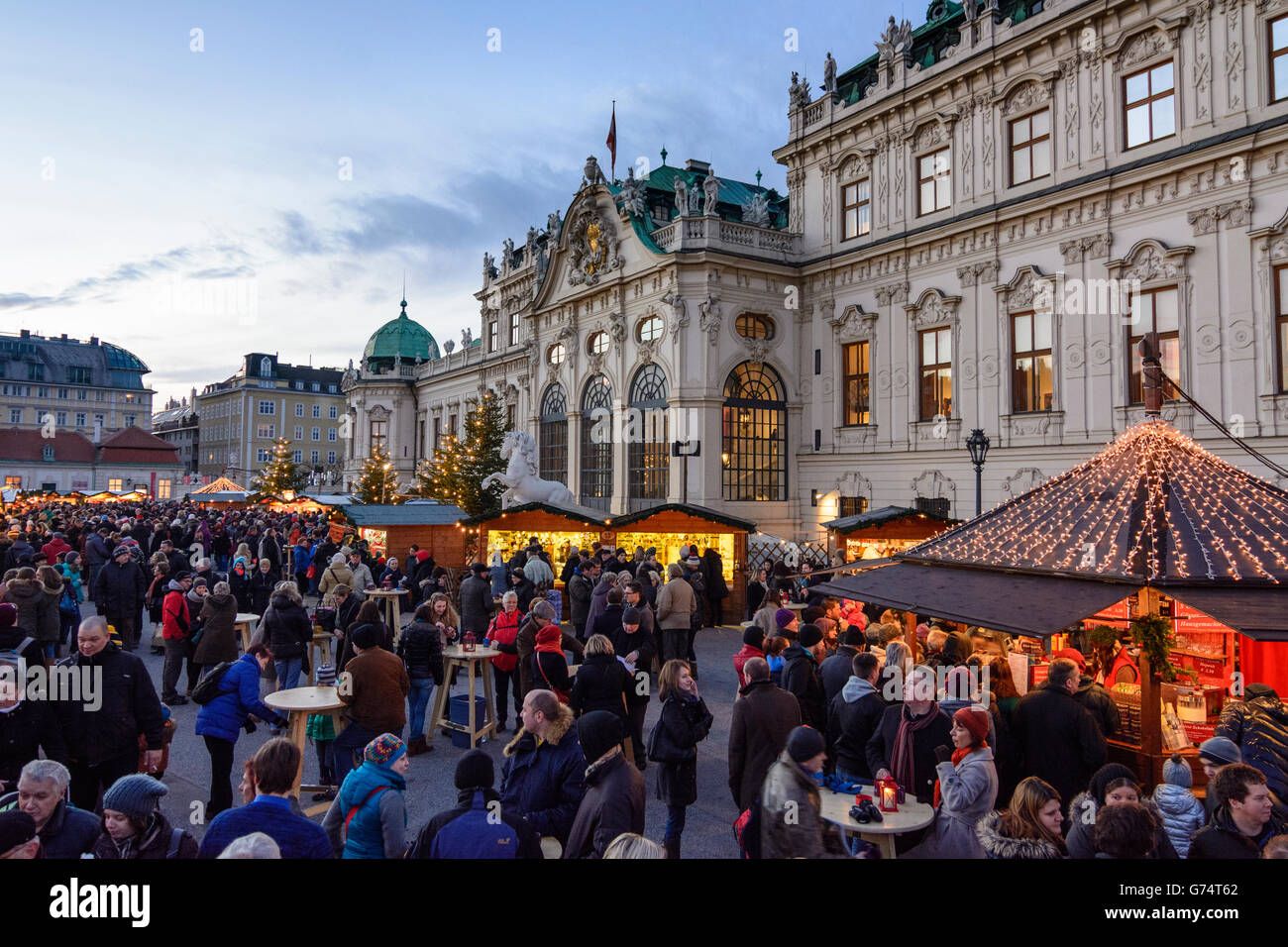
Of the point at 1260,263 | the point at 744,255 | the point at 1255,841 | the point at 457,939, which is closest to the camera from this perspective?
the point at 457,939

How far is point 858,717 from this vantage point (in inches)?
258

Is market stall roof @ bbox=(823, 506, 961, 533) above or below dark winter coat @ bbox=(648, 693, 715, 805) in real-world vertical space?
above

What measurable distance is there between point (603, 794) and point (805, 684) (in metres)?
3.78

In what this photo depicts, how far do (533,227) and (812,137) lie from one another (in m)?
22.0

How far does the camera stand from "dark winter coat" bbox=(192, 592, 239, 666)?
9.70 m

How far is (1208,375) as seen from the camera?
1908cm

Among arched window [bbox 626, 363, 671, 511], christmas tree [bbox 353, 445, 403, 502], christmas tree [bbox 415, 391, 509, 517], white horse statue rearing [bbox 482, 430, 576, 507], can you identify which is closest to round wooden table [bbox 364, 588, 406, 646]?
white horse statue rearing [bbox 482, 430, 576, 507]

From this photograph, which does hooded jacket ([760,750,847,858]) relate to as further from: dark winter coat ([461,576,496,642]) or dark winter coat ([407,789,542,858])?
dark winter coat ([461,576,496,642])

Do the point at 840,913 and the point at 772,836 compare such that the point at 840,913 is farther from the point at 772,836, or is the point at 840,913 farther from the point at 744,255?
the point at 744,255

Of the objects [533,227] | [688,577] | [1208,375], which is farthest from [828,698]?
[533,227]

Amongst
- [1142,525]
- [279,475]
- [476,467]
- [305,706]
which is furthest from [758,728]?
[279,475]

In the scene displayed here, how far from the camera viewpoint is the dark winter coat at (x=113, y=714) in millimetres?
6121

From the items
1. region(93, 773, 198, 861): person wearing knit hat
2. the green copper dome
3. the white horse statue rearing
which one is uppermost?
the green copper dome

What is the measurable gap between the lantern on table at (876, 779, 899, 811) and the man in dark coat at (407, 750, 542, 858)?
2.54m
